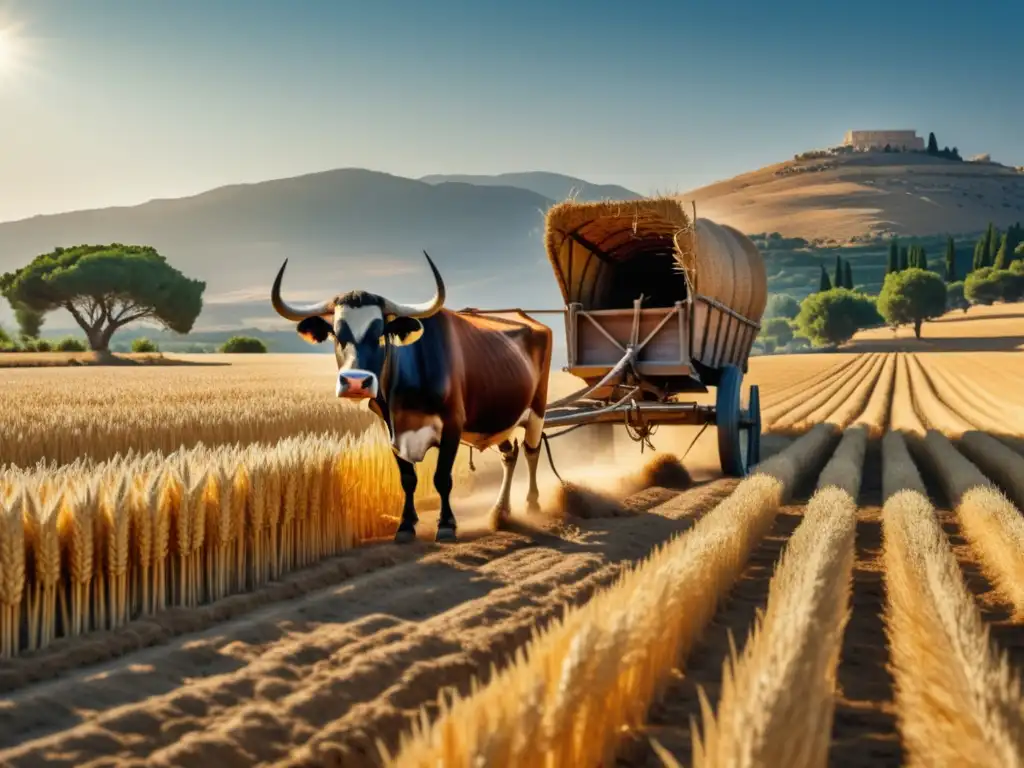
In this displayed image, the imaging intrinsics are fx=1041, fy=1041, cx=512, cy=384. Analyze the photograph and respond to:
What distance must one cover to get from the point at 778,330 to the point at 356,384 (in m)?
158

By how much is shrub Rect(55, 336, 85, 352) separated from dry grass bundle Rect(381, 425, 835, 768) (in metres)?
64.1

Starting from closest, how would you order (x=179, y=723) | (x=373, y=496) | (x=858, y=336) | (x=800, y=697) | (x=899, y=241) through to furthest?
1. (x=800, y=697)
2. (x=179, y=723)
3. (x=373, y=496)
4. (x=858, y=336)
5. (x=899, y=241)

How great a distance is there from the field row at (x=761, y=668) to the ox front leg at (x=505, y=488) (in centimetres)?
240

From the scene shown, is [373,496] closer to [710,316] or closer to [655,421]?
[655,421]

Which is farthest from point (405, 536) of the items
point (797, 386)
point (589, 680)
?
point (797, 386)

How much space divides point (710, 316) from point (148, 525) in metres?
9.13

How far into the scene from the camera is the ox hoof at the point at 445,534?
969 centimetres

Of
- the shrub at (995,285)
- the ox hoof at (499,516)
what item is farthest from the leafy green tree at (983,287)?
the ox hoof at (499,516)

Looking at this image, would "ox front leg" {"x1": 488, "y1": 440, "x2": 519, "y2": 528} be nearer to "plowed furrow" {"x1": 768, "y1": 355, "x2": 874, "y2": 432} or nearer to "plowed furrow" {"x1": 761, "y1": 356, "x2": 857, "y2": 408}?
"plowed furrow" {"x1": 768, "y1": 355, "x2": 874, "y2": 432}

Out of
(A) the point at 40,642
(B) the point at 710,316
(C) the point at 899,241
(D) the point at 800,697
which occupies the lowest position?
(A) the point at 40,642

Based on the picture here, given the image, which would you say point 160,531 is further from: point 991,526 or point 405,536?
point 991,526

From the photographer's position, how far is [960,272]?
162 m

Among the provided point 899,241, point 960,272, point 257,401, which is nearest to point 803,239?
point 899,241

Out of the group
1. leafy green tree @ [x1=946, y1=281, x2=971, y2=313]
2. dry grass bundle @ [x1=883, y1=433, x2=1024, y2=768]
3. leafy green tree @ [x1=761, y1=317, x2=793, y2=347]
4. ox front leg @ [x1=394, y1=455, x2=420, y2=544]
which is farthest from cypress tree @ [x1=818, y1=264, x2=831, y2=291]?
A: dry grass bundle @ [x1=883, y1=433, x2=1024, y2=768]
